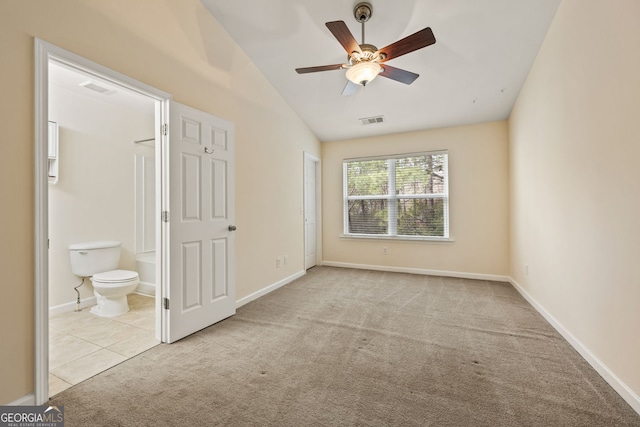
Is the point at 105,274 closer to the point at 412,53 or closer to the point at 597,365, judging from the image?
the point at 412,53

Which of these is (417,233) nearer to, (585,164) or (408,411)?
(585,164)

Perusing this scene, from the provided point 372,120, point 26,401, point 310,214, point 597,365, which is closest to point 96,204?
point 26,401

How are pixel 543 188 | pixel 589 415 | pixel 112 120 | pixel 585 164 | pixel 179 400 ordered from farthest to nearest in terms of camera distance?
pixel 112 120, pixel 543 188, pixel 585 164, pixel 179 400, pixel 589 415

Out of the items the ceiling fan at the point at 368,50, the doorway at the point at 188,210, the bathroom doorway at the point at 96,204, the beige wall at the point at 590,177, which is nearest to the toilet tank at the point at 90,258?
the bathroom doorway at the point at 96,204

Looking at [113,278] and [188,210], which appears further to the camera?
[113,278]

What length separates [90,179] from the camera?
11.0 ft

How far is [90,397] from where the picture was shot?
65.2 inches

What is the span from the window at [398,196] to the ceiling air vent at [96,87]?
11.7ft

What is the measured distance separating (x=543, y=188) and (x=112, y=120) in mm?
5127

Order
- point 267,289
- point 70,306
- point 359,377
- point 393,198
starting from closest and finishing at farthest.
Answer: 1. point 359,377
2. point 70,306
3. point 267,289
4. point 393,198

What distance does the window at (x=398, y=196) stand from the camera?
461 centimetres

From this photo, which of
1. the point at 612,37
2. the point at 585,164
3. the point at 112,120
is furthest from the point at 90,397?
the point at 612,37

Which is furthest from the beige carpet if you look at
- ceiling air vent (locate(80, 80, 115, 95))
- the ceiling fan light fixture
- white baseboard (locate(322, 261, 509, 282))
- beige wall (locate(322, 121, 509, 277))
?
ceiling air vent (locate(80, 80, 115, 95))

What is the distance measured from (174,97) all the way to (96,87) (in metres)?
1.36
